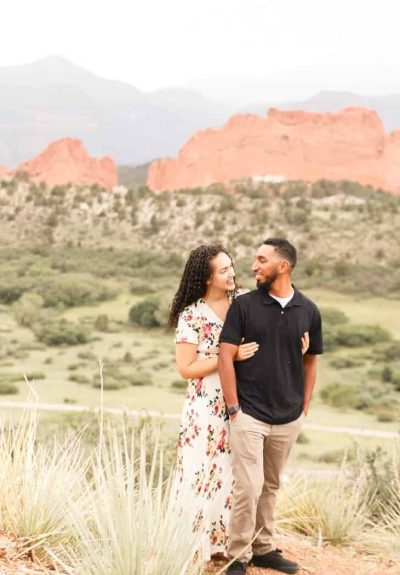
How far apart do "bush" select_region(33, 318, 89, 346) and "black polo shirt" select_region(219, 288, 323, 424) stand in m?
23.1

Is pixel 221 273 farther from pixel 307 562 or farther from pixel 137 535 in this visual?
pixel 307 562

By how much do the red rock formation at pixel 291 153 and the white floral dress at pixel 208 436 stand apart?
7552 cm

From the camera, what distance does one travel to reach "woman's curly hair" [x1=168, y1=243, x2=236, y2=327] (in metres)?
4.77

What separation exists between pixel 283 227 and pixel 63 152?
100 feet

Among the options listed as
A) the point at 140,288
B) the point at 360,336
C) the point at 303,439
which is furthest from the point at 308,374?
the point at 140,288

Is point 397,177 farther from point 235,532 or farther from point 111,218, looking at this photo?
point 235,532

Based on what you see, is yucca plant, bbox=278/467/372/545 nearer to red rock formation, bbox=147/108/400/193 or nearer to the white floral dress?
the white floral dress

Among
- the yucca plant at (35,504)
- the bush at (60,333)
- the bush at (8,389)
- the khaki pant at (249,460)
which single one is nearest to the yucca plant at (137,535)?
the yucca plant at (35,504)

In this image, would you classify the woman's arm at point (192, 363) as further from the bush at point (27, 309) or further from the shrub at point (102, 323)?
the bush at point (27, 309)

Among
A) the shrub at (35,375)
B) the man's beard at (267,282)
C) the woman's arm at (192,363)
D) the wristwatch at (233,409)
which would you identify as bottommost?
the shrub at (35,375)

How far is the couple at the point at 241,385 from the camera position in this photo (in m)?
4.54

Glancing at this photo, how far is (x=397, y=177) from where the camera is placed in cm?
8031

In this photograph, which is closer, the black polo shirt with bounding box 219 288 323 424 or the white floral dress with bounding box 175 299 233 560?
the black polo shirt with bounding box 219 288 323 424

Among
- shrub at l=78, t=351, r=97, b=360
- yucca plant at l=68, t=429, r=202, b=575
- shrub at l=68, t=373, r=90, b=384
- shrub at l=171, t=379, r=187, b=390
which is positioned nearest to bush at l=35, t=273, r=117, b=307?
shrub at l=78, t=351, r=97, b=360
